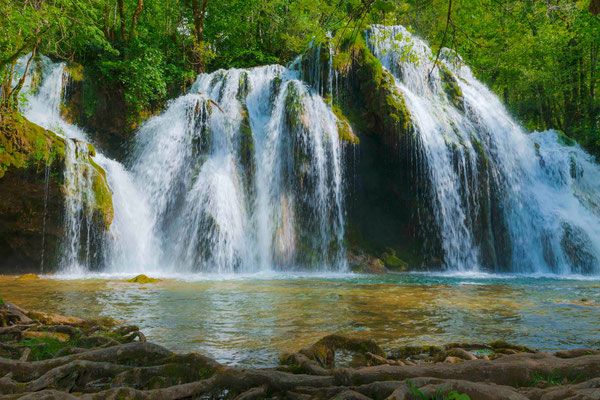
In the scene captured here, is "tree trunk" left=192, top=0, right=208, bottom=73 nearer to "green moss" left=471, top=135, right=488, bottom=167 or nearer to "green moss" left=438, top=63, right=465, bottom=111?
"green moss" left=438, top=63, right=465, bottom=111

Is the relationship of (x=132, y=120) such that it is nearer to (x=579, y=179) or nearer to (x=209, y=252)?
(x=209, y=252)

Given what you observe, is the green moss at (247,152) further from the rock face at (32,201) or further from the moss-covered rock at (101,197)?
the rock face at (32,201)

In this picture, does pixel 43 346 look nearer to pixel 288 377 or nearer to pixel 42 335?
pixel 42 335

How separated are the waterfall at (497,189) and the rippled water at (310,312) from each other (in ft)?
21.8

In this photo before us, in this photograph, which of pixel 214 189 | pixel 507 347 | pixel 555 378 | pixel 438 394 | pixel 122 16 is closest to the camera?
pixel 438 394

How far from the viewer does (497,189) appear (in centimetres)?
1791

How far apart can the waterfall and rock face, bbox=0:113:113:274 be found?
13.0 m

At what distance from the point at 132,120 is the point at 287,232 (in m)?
9.79

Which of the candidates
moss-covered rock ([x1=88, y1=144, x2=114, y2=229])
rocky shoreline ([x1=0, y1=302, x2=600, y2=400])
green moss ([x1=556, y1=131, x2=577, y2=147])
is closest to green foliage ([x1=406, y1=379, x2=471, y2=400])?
rocky shoreline ([x1=0, y1=302, x2=600, y2=400])

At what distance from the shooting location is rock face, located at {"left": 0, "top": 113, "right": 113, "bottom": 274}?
42.4 feet

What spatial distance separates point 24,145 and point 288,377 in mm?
13824

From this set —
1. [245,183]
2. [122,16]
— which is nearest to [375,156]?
[245,183]

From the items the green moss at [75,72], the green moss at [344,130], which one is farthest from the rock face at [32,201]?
the green moss at [344,130]

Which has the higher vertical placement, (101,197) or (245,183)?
(245,183)
